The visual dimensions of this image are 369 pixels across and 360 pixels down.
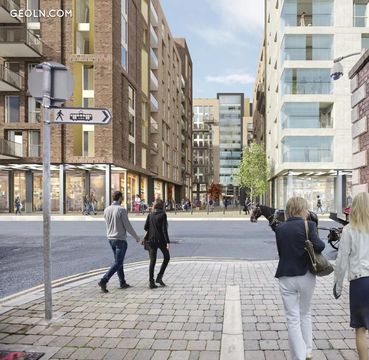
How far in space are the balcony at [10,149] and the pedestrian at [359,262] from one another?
31.7 metres

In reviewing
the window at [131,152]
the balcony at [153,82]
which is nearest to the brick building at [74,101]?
the window at [131,152]

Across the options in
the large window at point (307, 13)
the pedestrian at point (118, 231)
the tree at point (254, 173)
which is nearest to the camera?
the pedestrian at point (118, 231)

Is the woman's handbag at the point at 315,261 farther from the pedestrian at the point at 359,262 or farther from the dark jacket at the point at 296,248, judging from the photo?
the pedestrian at the point at 359,262

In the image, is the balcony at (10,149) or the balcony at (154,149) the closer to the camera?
the balcony at (10,149)

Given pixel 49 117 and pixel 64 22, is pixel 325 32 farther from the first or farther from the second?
pixel 49 117

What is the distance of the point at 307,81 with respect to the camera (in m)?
32.8

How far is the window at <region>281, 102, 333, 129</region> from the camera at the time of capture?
3247 cm

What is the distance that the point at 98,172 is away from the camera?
112 ft

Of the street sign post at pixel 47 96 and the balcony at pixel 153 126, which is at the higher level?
the balcony at pixel 153 126

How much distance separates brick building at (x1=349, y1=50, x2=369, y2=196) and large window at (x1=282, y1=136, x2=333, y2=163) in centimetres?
2473

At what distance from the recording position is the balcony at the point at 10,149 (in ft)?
102

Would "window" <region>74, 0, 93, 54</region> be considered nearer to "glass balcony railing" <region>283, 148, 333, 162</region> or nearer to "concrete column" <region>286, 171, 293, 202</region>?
"glass balcony railing" <region>283, 148, 333, 162</region>

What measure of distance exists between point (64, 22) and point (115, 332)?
3351cm

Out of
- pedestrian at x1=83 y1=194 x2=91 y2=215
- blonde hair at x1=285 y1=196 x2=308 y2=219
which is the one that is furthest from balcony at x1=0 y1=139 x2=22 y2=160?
blonde hair at x1=285 y1=196 x2=308 y2=219
